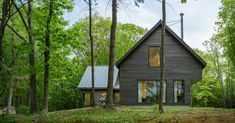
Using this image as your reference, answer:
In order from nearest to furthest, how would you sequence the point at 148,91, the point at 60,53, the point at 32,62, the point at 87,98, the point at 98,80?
1. the point at 60,53
2. the point at 32,62
3. the point at 148,91
4. the point at 87,98
5. the point at 98,80

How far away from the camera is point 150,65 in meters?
29.0

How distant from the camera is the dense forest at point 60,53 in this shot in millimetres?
23531

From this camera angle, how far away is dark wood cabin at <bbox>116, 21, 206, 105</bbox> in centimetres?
2864

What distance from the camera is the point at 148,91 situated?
28688mm

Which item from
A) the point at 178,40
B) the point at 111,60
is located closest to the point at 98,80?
the point at 178,40

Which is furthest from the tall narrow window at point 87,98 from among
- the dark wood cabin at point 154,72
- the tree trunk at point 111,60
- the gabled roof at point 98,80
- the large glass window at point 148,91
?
the tree trunk at point 111,60

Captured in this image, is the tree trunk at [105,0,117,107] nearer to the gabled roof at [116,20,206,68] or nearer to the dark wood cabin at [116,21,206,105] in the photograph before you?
the gabled roof at [116,20,206,68]

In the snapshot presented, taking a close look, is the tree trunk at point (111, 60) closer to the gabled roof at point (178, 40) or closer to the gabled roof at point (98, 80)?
the gabled roof at point (178, 40)

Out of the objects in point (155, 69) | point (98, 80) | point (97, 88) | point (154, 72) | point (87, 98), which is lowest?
point (87, 98)

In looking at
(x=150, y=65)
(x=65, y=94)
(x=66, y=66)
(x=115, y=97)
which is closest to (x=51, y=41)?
(x=66, y=66)

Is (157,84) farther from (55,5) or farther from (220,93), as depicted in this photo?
(220,93)

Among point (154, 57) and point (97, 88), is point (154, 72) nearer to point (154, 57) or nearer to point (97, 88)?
point (154, 57)

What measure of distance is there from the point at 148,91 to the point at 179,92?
2.38 metres

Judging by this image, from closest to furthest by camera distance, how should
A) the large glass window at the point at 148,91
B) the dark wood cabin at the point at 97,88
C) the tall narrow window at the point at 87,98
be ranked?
the large glass window at the point at 148,91 < the dark wood cabin at the point at 97,88 < the tall narrow window at the point at 87,98
